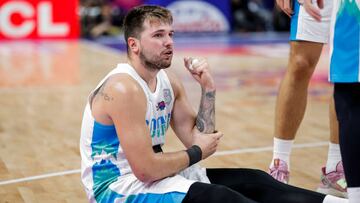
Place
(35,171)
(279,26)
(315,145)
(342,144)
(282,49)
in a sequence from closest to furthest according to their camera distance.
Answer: (342,144) → (35,171) → (315,145) → (282,49) → (279,26)

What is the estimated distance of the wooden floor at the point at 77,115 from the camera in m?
4.54

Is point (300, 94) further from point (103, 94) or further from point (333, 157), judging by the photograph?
point (103, 94)

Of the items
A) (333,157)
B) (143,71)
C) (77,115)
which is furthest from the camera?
(77,115)

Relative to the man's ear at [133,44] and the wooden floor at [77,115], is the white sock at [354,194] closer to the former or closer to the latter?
the man's ear at [133,44]

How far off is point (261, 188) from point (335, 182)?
1034 mm

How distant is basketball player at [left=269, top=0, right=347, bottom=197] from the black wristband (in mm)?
1008

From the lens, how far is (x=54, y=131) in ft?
19.3

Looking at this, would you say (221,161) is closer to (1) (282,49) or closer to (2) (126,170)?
(2) (126,170)

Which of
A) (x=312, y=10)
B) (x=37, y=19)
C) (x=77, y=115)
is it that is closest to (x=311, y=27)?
(x=312, y=10)

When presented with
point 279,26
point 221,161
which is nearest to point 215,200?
point 221,161

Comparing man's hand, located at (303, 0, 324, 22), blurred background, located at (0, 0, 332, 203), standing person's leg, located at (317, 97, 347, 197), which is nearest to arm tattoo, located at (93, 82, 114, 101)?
blurred background, located at (0, 0, 332, 203)

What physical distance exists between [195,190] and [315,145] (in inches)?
102

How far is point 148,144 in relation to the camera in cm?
300

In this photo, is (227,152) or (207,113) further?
(227,152)
